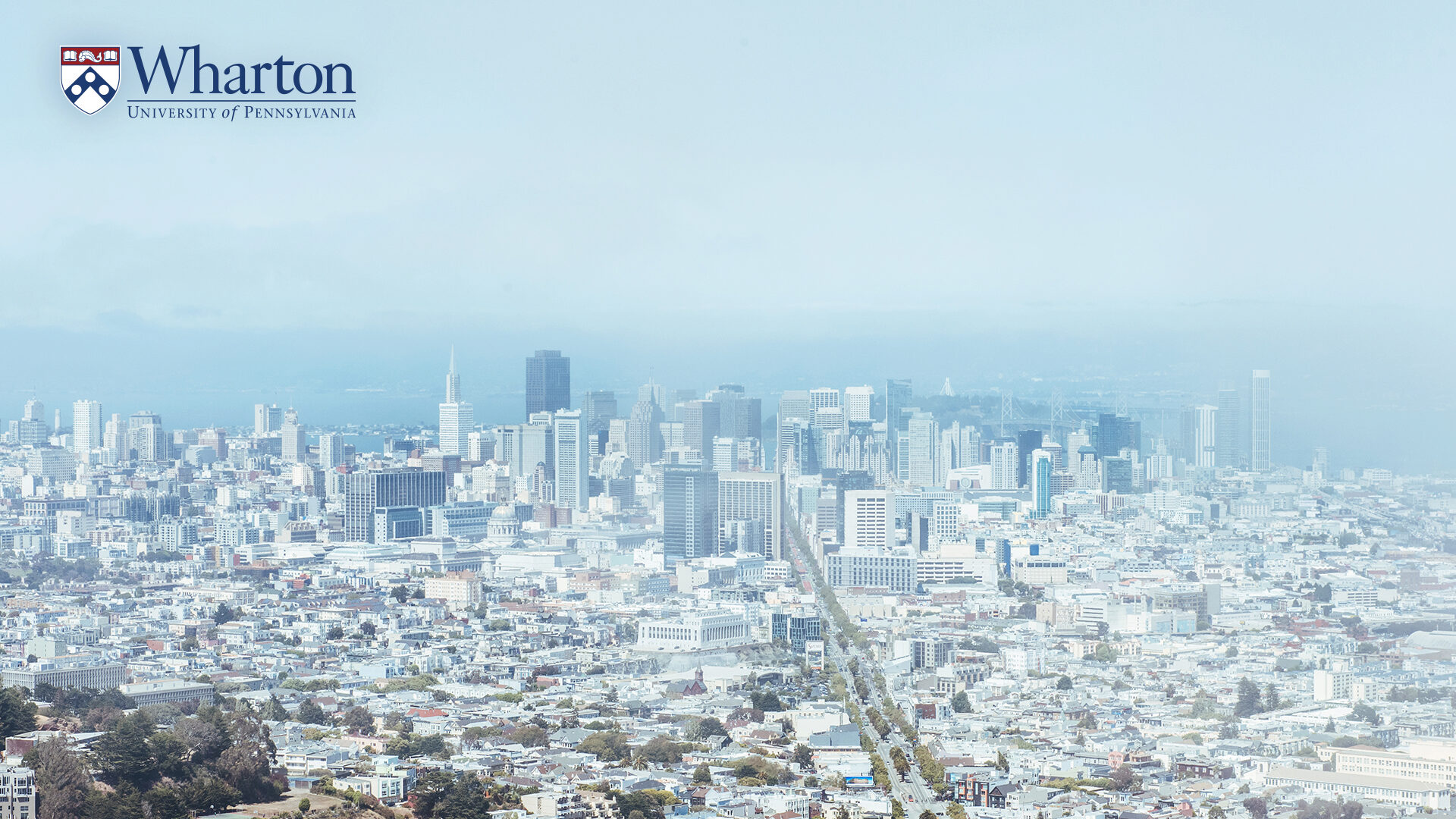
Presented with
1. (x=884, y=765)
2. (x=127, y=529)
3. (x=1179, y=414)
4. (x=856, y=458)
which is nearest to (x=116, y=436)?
(x=127, y=529)

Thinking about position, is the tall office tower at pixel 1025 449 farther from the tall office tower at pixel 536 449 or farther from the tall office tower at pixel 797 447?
→ the tall office tower at pixel 536 449

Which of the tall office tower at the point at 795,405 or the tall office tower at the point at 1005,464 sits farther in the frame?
→ the tall office tower at the point at 795,405

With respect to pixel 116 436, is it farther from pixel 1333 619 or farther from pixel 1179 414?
pixel 1333 619

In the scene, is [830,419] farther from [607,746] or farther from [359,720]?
[607,746]

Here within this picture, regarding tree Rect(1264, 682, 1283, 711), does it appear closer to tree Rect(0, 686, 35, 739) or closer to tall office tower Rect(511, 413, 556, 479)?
tree Rect(0, 686, 35, 739)

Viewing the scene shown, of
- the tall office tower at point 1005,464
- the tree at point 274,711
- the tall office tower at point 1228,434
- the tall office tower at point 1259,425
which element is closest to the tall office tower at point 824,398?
the tall office tower at point 1005,464

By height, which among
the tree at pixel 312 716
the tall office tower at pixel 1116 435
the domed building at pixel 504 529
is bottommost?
the tree at pixel 312 716

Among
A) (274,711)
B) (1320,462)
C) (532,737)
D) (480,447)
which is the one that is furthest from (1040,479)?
(532,737)
